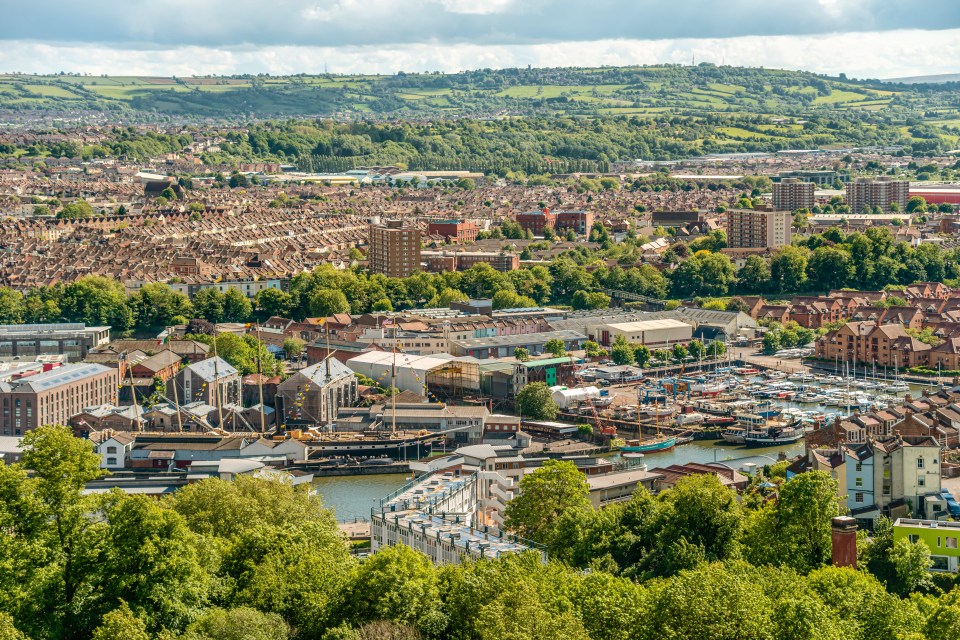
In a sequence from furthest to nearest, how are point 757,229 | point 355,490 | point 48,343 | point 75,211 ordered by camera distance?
point 75,211
point 757,229
point 48,343
point 355,490

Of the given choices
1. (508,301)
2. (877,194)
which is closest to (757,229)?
(508,301)

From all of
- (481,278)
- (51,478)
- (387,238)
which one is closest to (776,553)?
(51,478)

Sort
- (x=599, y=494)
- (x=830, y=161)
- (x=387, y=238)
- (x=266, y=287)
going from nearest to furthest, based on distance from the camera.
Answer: (x=599, y=494), (x=266, y=287), (x=387, y=238), (x=830, y=161)

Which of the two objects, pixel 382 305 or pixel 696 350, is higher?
pixel 382 305

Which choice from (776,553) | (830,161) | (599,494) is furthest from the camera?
(830,161)

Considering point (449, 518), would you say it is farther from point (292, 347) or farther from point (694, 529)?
point (292, 347)

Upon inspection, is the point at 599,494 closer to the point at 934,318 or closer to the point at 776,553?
the point at 776,553

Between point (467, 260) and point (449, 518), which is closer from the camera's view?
point (449, 518)
